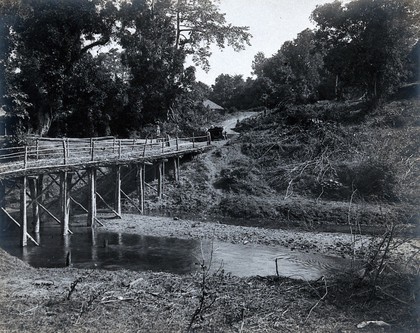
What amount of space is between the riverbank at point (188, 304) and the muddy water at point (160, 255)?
263 centimetres

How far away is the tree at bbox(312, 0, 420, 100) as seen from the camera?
33.0 m

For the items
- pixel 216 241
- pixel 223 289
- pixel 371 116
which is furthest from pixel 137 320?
pixel 371 116

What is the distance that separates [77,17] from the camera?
107 feet

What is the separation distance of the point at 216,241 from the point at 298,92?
3357 centimetres

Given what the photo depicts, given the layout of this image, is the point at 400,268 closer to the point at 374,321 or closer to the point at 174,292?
the point at 374,321

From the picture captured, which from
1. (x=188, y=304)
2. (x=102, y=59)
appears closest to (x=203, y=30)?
(x=102, y=59)

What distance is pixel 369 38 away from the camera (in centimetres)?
3394

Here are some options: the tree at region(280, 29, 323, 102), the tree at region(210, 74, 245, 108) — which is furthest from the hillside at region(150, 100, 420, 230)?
the tree at region(210, 74, 245, 108)

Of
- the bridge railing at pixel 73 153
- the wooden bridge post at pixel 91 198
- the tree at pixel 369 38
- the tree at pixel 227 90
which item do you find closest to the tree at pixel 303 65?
the tree at pixel 369 38

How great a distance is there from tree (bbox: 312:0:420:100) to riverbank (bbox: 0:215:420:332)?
2811cm

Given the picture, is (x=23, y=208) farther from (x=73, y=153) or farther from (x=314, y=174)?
(x=314, y=174)

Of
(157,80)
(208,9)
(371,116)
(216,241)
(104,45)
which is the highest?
(208,9)

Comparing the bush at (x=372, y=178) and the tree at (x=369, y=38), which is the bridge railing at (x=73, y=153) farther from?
the tree at (x=369, y=38)

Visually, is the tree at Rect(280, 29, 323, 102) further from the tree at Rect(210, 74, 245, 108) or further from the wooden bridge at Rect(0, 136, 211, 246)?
the wooden bridge at Rect(0, 136, 211, 246)
